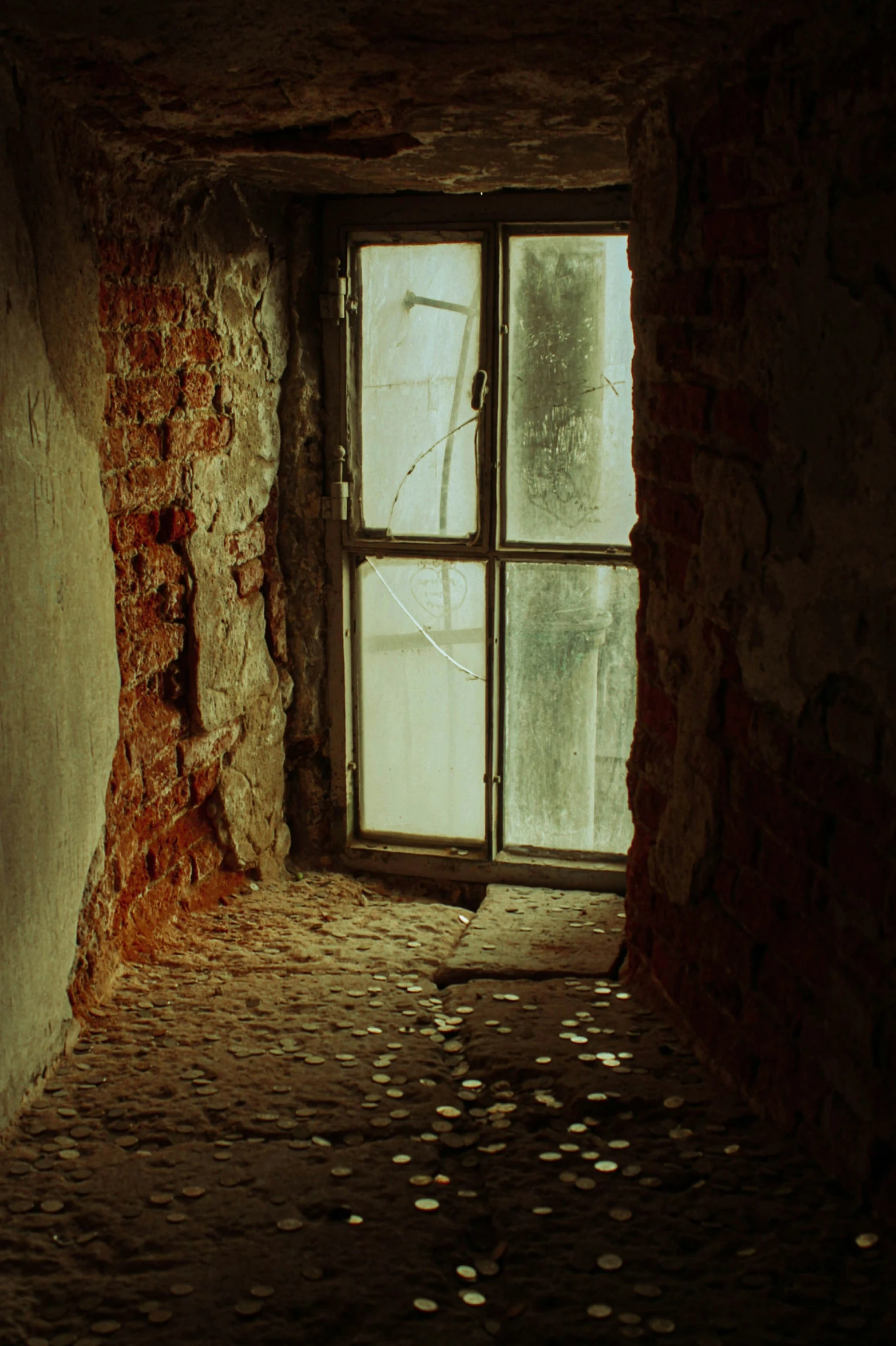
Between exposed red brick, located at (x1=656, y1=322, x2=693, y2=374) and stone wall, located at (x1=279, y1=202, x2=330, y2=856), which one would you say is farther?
stone wall, located at (x1=279, y1=202, x2=330, y2=856)

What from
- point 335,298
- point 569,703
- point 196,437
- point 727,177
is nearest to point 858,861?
point 727,177

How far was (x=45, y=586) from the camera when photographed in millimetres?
1957

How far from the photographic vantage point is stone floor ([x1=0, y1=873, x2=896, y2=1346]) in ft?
4.89

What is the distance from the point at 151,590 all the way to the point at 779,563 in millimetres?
1352

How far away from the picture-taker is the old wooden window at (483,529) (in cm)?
282

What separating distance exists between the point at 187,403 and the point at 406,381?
0.61 meters

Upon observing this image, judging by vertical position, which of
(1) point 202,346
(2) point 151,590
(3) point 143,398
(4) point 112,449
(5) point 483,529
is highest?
(1) point 202,346

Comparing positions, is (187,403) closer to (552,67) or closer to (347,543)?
(347,543)

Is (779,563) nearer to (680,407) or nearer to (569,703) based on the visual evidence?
(680,407)

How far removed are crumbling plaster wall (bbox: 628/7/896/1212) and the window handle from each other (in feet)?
2.58

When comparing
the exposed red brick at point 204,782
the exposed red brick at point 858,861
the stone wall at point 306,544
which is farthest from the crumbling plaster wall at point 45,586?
the exposed red brick at point 858,861

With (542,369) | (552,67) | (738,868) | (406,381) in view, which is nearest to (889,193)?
(552,67)

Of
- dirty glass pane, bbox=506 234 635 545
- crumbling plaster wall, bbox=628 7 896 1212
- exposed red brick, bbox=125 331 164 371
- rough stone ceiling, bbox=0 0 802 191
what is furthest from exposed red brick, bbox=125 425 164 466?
crumbling plaster wall, bbox=628 7 896 1212

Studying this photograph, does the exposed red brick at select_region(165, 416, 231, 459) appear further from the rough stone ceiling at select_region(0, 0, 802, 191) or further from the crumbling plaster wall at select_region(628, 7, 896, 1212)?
the crumbling plaster wall at select_region(628, 7, 896, 1212)
